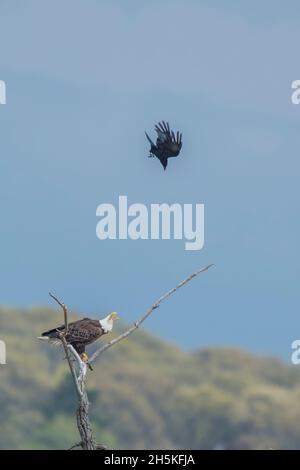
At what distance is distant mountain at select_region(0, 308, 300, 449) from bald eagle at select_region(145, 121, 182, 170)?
57.9m

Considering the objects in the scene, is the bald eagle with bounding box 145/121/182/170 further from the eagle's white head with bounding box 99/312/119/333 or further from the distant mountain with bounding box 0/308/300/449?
the distant mountain with bounding box 0/308/300/449

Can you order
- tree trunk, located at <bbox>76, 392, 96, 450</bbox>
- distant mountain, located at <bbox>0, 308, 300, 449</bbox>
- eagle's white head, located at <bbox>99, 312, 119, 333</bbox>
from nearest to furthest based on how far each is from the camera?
tree trunk, located at <bbox>76, 392, 96, 450</bbox> → eagle's white head, located at <bbox>99, 312, 119, 333</bbox> → distant mountain, located at <bbox>0, 308, 300, 449</bbox>

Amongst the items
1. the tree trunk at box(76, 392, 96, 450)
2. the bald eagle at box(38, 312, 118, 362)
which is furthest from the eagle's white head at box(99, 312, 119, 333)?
the tree trunk at box(76, 392, 96, 450)

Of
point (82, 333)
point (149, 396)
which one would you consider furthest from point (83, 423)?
point (149, 396)

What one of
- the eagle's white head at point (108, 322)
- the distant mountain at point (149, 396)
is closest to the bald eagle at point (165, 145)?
the eagle's white head at point (108, 322)

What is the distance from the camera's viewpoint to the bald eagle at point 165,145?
66.5 feet

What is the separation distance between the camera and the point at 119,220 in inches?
1270

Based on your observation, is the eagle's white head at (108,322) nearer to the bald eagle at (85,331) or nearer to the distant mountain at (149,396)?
the bald eagle at (85,331)

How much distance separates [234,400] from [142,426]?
23.5 ft

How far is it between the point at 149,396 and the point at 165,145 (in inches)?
3010

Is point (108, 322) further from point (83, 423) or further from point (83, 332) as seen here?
point (83, 423)

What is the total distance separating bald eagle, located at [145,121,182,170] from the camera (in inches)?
798

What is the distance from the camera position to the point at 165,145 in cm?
2042
